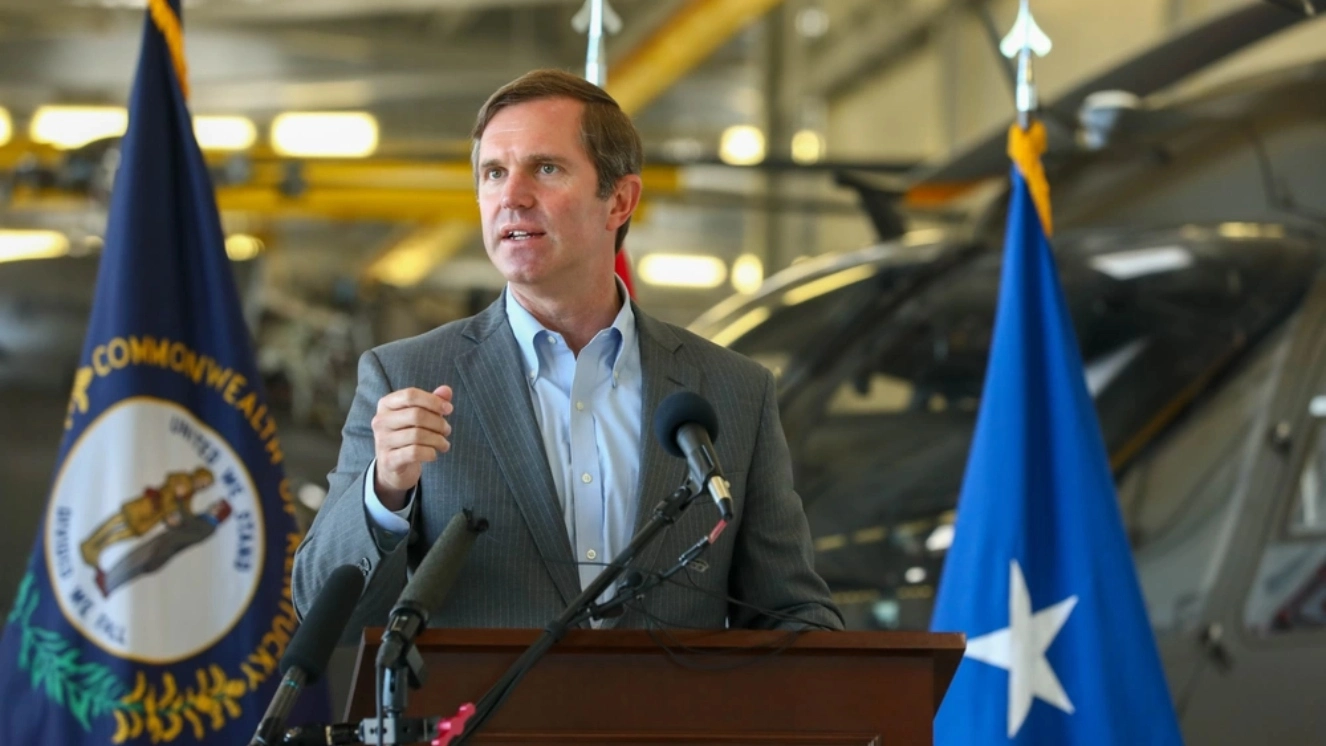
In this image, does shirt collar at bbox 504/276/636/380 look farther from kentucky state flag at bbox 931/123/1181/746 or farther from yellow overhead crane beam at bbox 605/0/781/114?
yellow overhead crane beam at bbox 605/0/781/114

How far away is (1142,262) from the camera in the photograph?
4207 mm

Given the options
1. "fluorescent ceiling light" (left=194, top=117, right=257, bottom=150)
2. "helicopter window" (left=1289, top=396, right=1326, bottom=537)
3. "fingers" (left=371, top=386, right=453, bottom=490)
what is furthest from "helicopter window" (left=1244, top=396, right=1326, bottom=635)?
"fluorescent ceiling light" (left=194, top=117, right=257, bottom=150)

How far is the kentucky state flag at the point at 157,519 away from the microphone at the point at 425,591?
1153 millimetres

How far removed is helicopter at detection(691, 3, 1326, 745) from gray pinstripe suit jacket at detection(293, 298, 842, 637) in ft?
5.80

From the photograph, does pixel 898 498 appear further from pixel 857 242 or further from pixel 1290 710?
pixel 857 242

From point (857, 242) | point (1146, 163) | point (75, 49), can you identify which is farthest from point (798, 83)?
point (1146, 163)

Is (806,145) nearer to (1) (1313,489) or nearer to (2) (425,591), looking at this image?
(1) (1313,489)

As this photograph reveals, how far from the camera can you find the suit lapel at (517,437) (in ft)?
6.21

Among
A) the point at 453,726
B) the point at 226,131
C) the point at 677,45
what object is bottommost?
the point at 453,726

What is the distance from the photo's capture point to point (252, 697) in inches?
107

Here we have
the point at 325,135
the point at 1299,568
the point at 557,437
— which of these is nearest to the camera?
the point at 557,437

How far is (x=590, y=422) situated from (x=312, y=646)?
0.62 meters

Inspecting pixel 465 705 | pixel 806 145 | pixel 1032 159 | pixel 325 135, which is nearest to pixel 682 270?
pixel 806 145

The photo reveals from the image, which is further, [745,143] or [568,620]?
[745,143]
